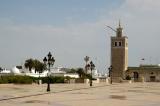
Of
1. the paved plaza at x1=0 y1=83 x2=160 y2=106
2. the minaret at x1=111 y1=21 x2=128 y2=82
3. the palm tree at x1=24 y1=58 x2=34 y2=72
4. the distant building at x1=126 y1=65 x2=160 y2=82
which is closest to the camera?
the paved plaza at x1=0 y1=83 x2=160 y2=106

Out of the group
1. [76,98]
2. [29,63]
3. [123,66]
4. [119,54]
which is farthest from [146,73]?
[76,98]

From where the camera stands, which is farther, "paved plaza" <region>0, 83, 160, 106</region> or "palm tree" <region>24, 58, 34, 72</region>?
"palm tree" <region>24, 58, 34, 72</region>

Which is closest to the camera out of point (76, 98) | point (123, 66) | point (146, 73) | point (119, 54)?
point (76, 98)

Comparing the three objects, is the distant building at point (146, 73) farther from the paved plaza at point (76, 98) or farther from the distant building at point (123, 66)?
the paved plaza at point (76, 98)

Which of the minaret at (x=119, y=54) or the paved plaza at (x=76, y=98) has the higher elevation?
the minaret at (x=119, y=54)

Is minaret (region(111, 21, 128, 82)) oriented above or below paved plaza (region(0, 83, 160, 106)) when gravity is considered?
above

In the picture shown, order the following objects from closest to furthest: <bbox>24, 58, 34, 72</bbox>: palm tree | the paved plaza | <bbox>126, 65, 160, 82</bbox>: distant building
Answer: the paved plaza
<bbox>126, 65, 160, 82</bbox>: distant building
<bbox>24, 58, 34, 72</bbox>: palm tree

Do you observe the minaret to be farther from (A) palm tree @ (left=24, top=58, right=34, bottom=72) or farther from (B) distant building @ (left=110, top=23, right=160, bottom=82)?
(A) palm tree @ (left=24, top=58, right=34, bottom=72)

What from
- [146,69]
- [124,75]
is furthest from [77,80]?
[146,69]

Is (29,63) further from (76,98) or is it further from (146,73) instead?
(76,98)

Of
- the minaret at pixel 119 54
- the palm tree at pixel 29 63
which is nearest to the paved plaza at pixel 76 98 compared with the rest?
the minaret at pixel 119 54

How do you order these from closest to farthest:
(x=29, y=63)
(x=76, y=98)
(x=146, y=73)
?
(x=76, y=98)
(x=146, y=73)
(x=29, y=63)

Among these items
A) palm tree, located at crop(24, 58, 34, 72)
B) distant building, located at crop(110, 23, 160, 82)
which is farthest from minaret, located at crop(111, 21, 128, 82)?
palm tree, located at crop(24, 58, 34, 72)

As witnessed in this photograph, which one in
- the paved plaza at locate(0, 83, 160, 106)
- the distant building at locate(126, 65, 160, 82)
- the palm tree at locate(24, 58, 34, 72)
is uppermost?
the palm tree at locate(24, 58, 34, 72)
